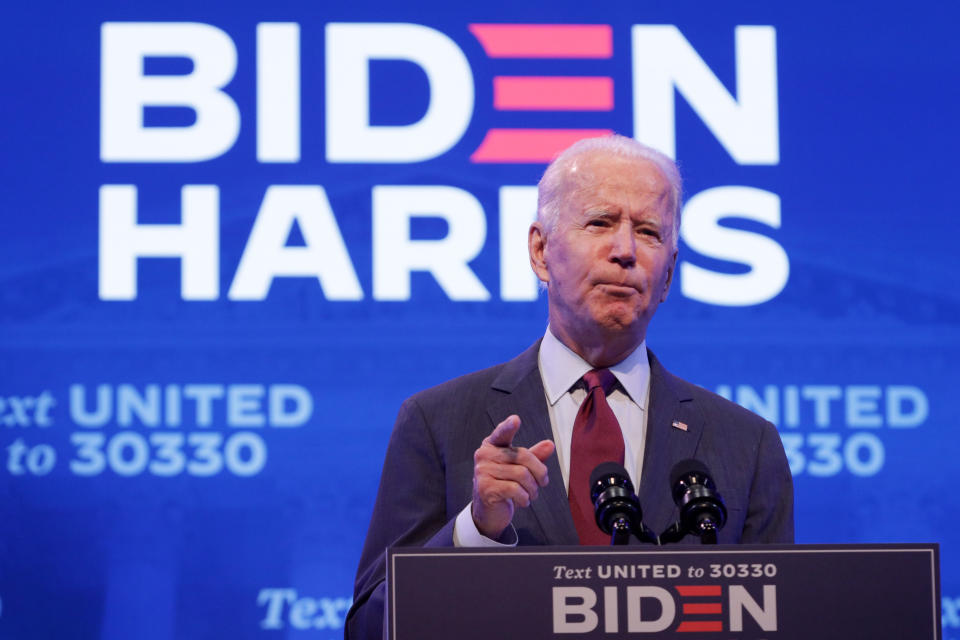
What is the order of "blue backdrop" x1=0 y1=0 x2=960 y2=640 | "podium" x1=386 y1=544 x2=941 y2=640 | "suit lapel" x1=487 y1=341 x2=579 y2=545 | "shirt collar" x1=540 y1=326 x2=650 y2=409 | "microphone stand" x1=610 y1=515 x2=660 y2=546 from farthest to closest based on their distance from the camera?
1. "blue backdrop" x1=0 y1=0 x2=960 y2=640
2. "shirt collar" x1=540 y1=326 x2=650 y2=409
3. "suit lapel" x1=487 y1=341 x2=579 y2=545
4. "microphone stand" x1=610 y1=515 x2=660 y2=546
5. "podium" x1=386 y1=544 x2=941 y2=640

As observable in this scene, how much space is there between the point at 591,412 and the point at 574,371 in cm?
11

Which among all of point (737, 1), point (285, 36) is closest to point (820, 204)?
point (737, 1)

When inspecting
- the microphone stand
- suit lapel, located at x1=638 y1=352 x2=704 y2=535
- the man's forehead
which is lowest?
the microphone stand

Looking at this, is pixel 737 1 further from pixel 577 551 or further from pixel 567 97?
pixel 577 551

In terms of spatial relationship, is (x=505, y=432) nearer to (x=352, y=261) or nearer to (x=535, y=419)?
(x=535, y=419)

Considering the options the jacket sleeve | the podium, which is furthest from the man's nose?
the podium

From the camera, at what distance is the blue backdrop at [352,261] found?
3.63 metres

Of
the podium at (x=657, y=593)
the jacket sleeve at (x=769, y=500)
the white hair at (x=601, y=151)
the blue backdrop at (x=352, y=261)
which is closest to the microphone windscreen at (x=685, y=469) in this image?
the podium at (x=657, y=593)

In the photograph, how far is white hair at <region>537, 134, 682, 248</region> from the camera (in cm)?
229

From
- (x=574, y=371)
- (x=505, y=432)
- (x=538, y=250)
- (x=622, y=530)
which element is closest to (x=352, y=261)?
(x=538, y=250)

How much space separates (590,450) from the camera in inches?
84.4

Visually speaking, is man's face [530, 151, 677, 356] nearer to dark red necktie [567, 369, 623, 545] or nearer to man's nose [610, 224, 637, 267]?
man's nose [610, 224, 637, 267]

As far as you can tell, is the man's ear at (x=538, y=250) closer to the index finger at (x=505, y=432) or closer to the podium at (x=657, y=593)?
the index finger at (x=505, y=432)

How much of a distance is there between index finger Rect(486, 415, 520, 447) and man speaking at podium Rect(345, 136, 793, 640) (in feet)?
1.34
